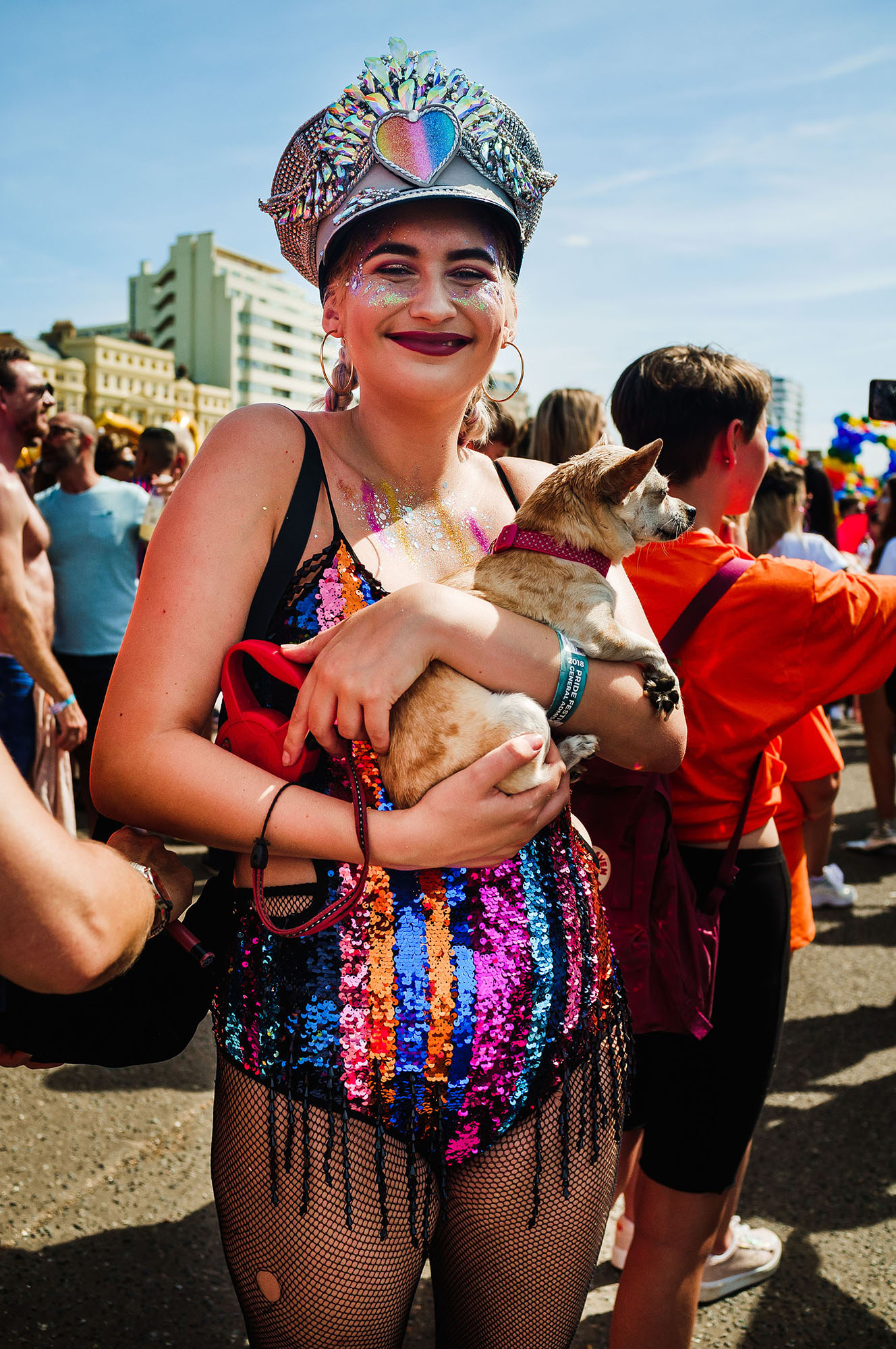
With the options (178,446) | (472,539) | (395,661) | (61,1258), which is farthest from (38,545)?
(395,661)

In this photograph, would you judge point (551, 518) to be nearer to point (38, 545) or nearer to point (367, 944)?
point (367, 944)

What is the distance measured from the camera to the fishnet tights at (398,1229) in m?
1.34

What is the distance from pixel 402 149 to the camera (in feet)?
5.37

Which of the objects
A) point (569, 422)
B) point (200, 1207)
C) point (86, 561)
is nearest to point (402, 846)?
point (200, 1207)

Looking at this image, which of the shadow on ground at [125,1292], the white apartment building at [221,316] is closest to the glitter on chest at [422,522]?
the shadow on ground at [125,1292]

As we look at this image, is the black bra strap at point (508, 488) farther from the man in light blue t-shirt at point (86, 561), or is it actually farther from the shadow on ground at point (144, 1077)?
the man in light blue t-shirt at point (86, 561)

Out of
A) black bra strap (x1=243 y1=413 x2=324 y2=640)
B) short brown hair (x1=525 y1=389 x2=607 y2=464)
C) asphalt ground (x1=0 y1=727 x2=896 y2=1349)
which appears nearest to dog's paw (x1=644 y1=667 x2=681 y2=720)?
black bra strap (x1=243 y1=413 x2=324 y2=640)

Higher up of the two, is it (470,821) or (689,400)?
(689,400)

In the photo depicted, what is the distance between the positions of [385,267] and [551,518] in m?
0.60

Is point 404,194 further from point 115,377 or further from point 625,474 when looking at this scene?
point 115,377

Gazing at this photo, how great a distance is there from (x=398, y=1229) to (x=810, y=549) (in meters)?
4.64

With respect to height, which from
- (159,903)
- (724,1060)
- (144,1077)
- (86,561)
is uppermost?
(86,561)

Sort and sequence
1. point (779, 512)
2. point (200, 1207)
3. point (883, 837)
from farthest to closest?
point (883, 837) → point (779, 512) → point (200, 1207)

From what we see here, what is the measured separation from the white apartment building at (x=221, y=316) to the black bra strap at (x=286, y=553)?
95.7m
